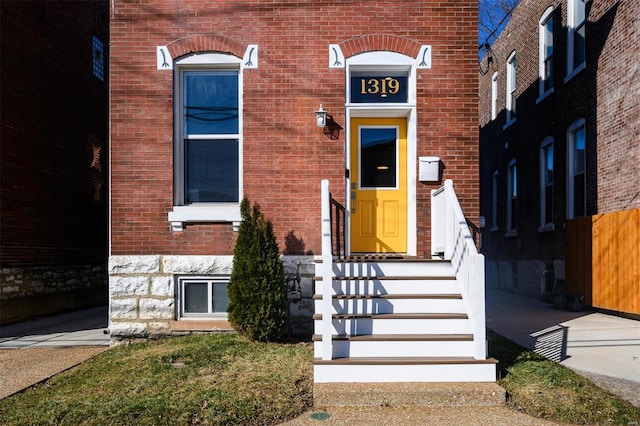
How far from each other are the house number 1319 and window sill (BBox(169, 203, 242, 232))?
265 centimetres

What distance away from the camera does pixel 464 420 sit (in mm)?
3852

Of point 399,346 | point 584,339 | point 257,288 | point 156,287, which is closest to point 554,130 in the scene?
point 584,339

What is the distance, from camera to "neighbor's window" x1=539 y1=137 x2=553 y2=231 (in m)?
11.9

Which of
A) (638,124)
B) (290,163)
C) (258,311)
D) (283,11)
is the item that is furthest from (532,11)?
(258,311)

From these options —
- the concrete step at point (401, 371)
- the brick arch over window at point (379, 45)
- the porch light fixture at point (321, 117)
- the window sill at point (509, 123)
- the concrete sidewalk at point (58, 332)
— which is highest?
the window sill at point (509, 123)

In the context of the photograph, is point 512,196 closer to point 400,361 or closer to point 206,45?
point 206,45

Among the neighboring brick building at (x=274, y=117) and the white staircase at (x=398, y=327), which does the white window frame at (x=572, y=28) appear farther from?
the white staircase at (x=398, y=327)

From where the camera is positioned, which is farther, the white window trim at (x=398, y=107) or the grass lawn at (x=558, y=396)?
the white window trim at (x=398, y=107)

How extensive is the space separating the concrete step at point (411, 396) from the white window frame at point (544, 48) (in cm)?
1003

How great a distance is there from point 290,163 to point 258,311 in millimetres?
2211

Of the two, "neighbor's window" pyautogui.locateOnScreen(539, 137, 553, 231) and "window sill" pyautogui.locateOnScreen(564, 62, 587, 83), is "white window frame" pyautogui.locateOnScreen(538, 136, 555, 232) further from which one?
"window sill" pyautogui.locateOnScreen(564, 62, 587, 83)

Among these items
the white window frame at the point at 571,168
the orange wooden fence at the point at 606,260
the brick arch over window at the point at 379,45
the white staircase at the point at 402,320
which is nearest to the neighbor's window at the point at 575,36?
the white window frame at the point at 571,168

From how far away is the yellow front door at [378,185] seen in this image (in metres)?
6.89

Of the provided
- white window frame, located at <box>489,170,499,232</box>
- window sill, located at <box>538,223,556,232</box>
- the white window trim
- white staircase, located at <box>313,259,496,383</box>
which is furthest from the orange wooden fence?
white window frame, located at <box>489,170,499,232</box>
